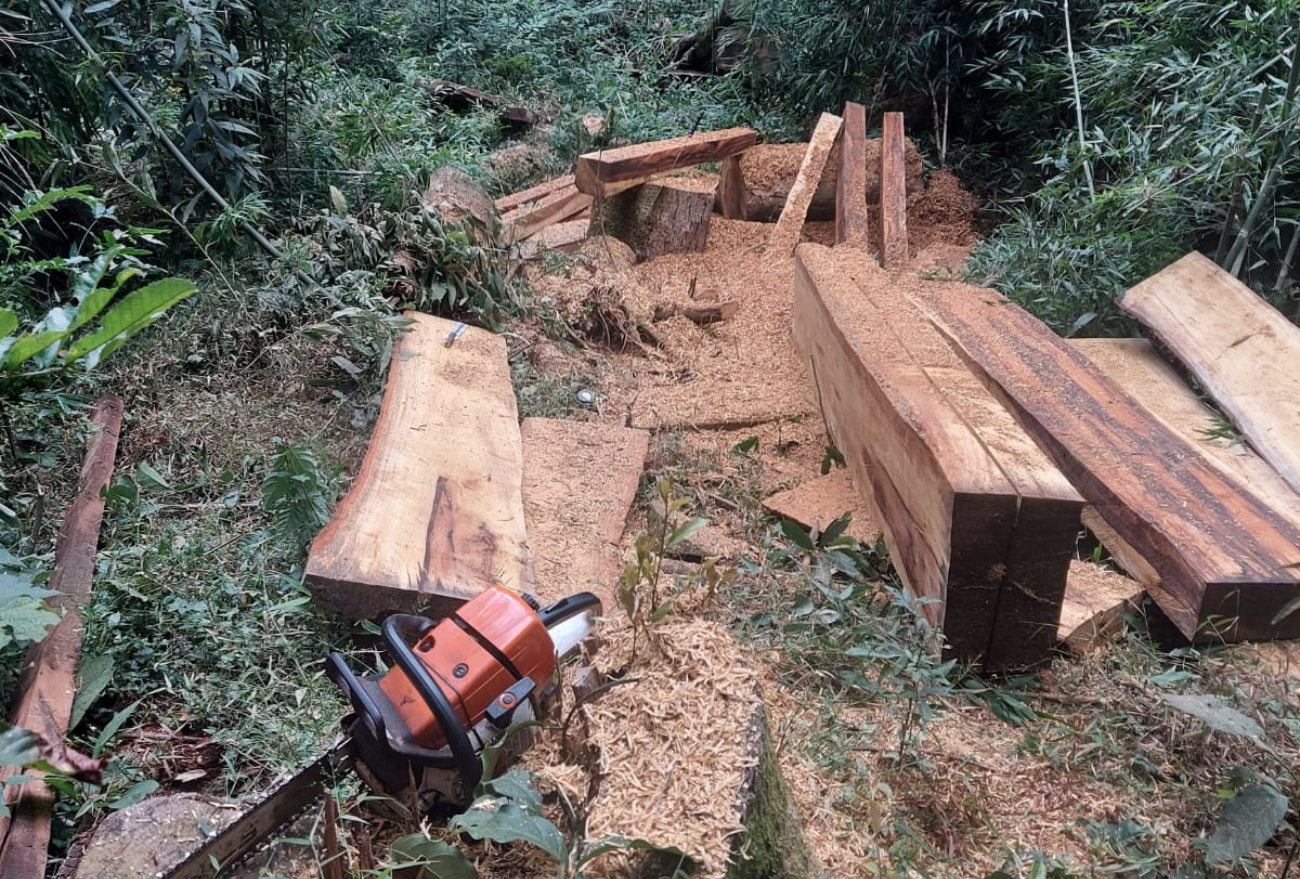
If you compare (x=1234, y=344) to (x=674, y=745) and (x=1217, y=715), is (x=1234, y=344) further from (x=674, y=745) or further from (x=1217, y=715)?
(x=674, y=745)

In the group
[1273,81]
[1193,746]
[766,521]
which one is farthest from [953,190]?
[1193,746]

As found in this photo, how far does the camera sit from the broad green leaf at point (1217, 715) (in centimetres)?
173

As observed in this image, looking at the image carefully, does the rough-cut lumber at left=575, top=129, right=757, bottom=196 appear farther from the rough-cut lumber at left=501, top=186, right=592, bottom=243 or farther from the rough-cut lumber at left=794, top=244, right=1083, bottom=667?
the rough-cut lumber at left=794, top=244, right=1083, bottom=667

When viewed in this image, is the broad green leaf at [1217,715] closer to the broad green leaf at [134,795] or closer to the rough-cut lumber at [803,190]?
the broad green leaf at [134,795]

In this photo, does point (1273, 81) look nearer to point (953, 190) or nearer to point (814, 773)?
point (953, 190)

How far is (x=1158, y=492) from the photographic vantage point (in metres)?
2.60

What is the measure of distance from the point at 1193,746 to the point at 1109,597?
0.47 meters

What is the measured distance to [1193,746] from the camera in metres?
2.07

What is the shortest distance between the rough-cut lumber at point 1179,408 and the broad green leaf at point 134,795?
284 cm

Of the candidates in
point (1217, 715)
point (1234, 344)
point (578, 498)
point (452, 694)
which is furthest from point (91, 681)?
point (1234, 344)

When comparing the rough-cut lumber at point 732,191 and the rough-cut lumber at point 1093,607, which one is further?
the rough-cut lumber at point 732,191

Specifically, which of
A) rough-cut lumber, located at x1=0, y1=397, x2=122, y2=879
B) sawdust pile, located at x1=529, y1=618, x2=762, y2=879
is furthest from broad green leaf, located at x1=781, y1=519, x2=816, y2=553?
rough-cut lumber, located at x1=0, y1=397, x2=122, y2=879

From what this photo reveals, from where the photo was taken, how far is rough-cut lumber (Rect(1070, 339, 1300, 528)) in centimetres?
273

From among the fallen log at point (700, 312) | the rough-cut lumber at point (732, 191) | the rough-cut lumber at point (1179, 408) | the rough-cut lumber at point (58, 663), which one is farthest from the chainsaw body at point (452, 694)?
the rough-cut lumber at point (732, 191)
